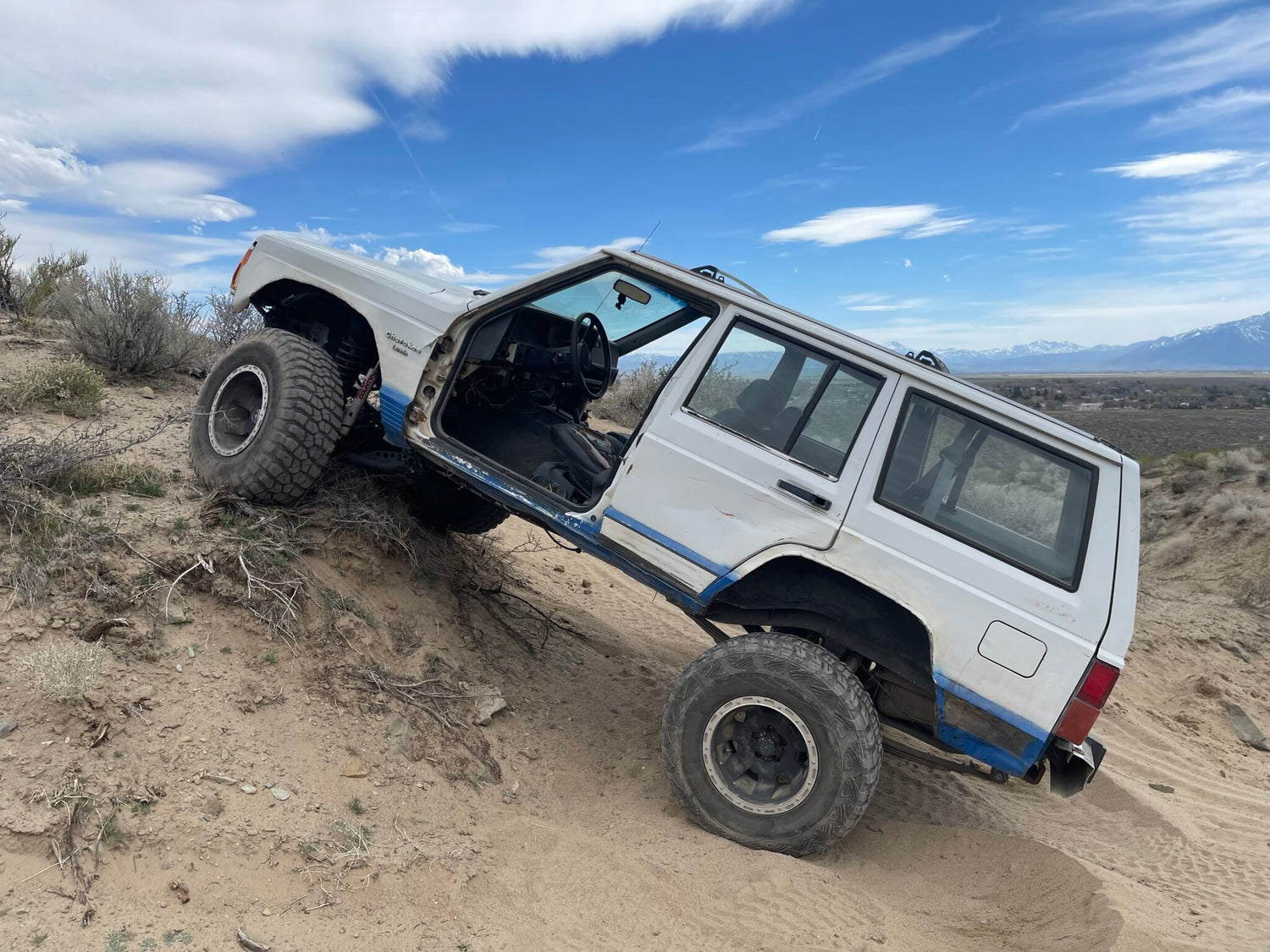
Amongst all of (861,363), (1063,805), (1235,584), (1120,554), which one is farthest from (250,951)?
(1235,584)

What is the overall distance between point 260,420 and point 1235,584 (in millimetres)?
11549

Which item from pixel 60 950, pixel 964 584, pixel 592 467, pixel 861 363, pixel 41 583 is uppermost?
pixel 861 363

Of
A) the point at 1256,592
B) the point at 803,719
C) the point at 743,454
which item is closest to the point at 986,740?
the point at 803,719

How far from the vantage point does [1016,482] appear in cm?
349

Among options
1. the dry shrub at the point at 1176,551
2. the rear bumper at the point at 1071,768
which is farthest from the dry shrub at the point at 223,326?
the dry shrub at the point at 1176,551

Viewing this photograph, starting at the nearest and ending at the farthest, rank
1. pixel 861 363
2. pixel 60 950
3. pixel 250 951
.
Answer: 1. pixel 60 950
2. pixel 250 951
3. pixel 861 363

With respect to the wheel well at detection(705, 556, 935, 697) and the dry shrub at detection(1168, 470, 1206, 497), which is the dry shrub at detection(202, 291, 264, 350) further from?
the dry shrub at detection(1168, 470, 1206, 497)

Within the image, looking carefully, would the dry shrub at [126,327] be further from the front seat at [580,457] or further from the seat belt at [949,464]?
the seat belt at [949,464]

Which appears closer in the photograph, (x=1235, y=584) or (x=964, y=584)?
(x=964, y=584)

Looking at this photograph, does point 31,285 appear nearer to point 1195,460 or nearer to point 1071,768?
point 1071,768

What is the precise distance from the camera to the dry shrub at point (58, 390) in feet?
18.5

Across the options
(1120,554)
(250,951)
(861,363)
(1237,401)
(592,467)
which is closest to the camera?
(250,951)

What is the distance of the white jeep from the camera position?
3.31 metres

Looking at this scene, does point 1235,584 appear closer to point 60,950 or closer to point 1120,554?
point 1120,554
